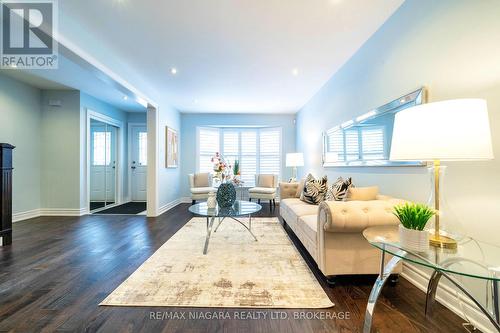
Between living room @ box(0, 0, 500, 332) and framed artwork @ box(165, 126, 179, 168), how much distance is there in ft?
0.70

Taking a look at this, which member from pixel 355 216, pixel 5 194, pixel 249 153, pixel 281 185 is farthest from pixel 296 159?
pixel 5 194

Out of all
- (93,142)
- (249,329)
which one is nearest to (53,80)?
(93,142)

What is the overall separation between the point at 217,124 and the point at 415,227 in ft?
18.0

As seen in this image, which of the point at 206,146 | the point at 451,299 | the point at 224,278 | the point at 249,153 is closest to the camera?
the point at 451,299

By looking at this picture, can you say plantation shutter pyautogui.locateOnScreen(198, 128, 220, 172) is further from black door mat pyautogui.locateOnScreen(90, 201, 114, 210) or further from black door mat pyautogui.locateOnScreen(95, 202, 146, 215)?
black door mat pyautogui.locateOnScreen(90, 201, 114, 210)

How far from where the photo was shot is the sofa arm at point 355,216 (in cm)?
167

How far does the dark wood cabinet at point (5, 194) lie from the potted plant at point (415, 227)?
13.4 ft

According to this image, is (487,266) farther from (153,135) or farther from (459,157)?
(153,135)

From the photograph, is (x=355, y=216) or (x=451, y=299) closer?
(x=451, y=299)

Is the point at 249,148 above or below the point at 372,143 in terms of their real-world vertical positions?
above

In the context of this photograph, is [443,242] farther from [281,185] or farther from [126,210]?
[126,210]

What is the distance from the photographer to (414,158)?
1.11 metres

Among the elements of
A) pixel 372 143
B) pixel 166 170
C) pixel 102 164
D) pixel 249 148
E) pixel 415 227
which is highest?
pixel 249 148

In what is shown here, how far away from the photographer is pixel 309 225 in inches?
85.1
